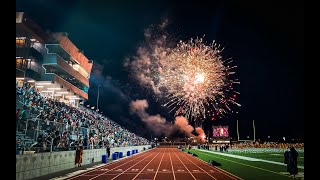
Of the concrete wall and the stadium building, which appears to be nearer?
the concrete wall

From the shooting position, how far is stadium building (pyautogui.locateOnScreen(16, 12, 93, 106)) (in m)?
50.4

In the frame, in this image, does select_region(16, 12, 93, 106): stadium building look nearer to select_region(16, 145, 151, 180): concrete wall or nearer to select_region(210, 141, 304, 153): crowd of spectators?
select_region(16, 145, 151, 180): concrete wall

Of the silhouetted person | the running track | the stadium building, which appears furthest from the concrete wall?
the stadium building

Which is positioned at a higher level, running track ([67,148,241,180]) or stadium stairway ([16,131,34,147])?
stadium stairway ([16,131,34,147])

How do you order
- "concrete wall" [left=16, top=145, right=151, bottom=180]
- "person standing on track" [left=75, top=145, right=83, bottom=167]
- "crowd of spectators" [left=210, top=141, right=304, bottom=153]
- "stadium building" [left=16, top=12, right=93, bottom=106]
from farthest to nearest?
"crowd of spectators" [left=210, top=141, right=304, bottom=153] < "stadium building" [left=16, top=12, right=93, bottom=106] < "person standing on track" [left=75, top=145, right=83, bottom=167] < "concrete wall" [left=16, top=145, right=151, bottom=180]

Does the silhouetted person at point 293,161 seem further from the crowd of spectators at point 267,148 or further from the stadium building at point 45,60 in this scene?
the stadium building at point 45,60

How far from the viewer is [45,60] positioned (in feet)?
191

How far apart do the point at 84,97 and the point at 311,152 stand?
252 ft

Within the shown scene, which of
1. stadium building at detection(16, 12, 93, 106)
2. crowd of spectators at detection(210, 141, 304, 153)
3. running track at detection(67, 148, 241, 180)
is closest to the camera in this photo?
running track at detection(67, 148, 241, 180)

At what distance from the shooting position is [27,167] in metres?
17.7

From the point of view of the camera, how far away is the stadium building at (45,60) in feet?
165

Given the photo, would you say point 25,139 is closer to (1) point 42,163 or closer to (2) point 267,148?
(1) point 42,163
